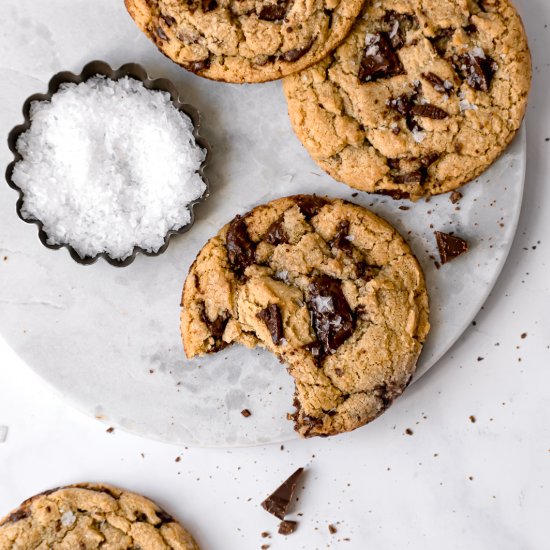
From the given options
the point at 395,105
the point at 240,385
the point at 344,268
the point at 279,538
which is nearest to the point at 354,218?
the point at 344,268

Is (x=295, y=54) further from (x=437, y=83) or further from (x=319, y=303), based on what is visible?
(x=319, y=303)

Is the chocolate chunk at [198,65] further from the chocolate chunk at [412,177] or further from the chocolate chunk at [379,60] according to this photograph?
the chocolate chunk at [412,177]

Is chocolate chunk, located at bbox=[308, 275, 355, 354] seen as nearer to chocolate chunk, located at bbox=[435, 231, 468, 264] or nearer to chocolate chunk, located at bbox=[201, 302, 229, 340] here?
chocolate chunk, located at bbox=[201, 302, 229, 340]

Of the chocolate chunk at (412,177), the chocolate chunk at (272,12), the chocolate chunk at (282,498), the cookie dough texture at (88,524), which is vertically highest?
the chocolate chunk at (272,12)

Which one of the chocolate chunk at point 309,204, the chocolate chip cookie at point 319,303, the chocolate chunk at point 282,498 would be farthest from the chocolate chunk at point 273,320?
the chocolate chunk at point 282,498

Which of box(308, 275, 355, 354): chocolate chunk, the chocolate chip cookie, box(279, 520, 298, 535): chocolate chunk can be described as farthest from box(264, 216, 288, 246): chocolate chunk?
box(279, 520, 298, 535): chocolate chunk

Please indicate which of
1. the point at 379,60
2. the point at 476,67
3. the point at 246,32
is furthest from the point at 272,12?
the point at 476,67
